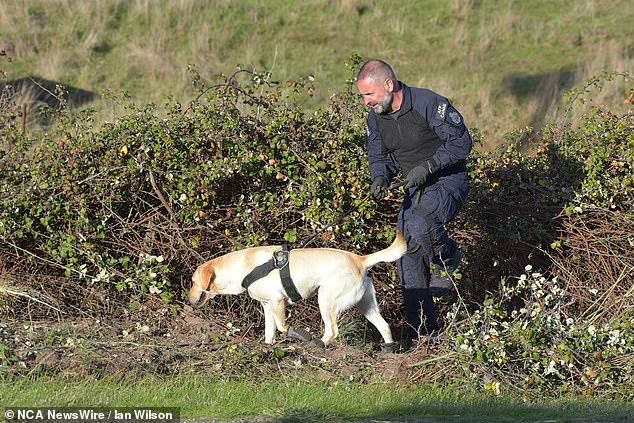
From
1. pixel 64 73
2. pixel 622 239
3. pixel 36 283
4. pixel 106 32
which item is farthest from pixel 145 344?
pixel 106 32

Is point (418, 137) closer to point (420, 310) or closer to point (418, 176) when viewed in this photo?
point (418, 176)

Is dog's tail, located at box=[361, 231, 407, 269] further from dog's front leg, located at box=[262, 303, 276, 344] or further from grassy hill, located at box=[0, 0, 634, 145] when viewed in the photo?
grassy hill, located at box=[0, 0, 634, 145]

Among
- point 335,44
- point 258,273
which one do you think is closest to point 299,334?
point 258,273

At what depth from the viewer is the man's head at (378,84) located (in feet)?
21.1

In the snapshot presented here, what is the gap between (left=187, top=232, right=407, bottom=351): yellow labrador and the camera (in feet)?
21.4

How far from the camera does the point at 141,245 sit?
7824 millimetres

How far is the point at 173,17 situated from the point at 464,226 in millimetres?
11033

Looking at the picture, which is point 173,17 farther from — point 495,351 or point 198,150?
point 495,351

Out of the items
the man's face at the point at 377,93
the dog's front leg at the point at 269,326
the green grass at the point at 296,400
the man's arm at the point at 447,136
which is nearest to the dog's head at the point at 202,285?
the dog's front leg at the point at 269,326

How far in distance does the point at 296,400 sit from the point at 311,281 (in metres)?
1.24

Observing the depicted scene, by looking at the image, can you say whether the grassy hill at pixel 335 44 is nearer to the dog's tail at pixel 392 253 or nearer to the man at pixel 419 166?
the man at pixel 419 166

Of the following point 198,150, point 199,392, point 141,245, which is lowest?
point 199,392

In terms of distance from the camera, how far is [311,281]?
259 inches

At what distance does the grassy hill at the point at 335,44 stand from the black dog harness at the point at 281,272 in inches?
308
